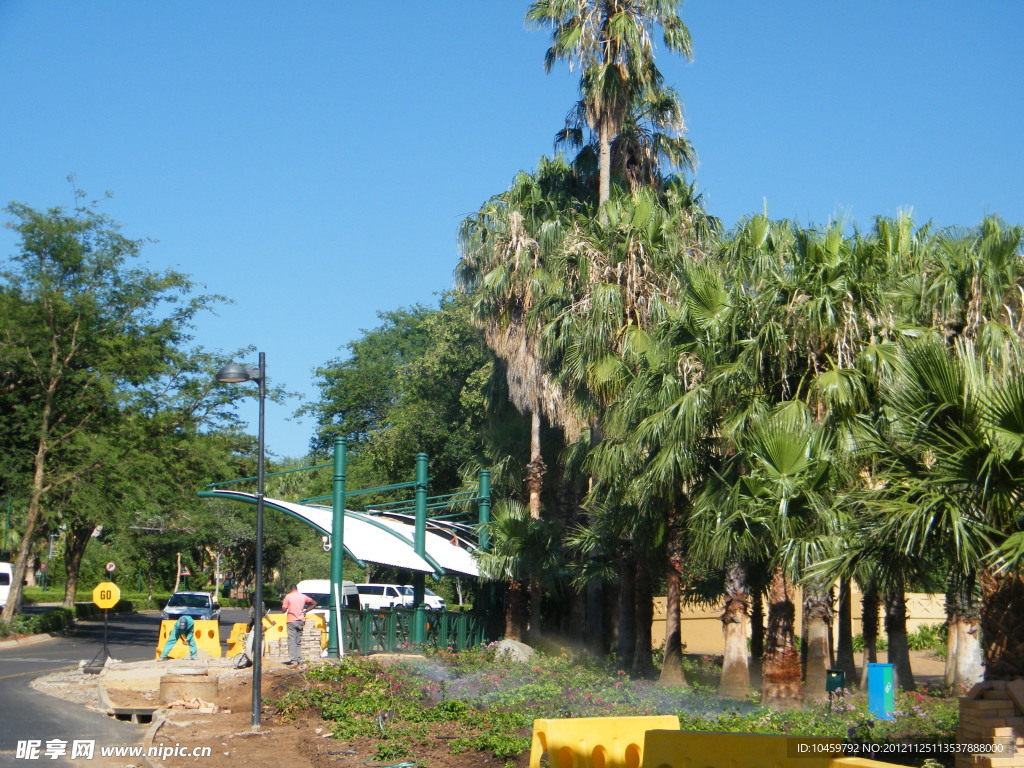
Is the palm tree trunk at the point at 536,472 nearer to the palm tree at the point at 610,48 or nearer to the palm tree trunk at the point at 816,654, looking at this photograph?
the palm tree at the point at 610,48

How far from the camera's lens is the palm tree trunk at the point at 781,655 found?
15.0 metres

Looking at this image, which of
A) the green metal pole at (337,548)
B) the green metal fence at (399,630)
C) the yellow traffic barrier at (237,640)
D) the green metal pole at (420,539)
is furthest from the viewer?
the green metal pole at (420,539)

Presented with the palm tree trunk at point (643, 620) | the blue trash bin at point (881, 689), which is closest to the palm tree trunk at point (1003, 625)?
the blue trash bin at point (881, 689)

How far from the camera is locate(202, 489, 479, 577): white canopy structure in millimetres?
23484

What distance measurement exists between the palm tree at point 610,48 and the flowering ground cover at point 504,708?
1373 centimetres

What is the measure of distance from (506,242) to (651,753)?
2122cm

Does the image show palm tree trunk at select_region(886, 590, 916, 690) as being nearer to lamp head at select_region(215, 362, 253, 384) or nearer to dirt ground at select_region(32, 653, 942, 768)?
dirt ground at select_region(32, 653, 942, 768)

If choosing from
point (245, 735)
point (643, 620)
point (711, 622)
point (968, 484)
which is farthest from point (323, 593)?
point (968, 484)

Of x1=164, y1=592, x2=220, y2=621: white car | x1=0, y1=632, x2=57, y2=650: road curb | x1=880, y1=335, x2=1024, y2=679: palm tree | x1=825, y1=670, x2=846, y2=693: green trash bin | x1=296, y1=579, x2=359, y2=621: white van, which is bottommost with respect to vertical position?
x1=0, y1=632, x2=57, y2=650: road curb

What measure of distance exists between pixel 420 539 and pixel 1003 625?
16890mm

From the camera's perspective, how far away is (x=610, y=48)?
27469 mm

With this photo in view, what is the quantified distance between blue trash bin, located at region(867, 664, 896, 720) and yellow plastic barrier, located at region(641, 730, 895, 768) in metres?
6.26

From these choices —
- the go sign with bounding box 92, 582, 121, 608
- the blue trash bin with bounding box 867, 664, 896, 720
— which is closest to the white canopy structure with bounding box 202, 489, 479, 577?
the go sign with bounding box 92, 582, 121, 608

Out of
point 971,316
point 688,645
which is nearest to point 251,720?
point 971,316
